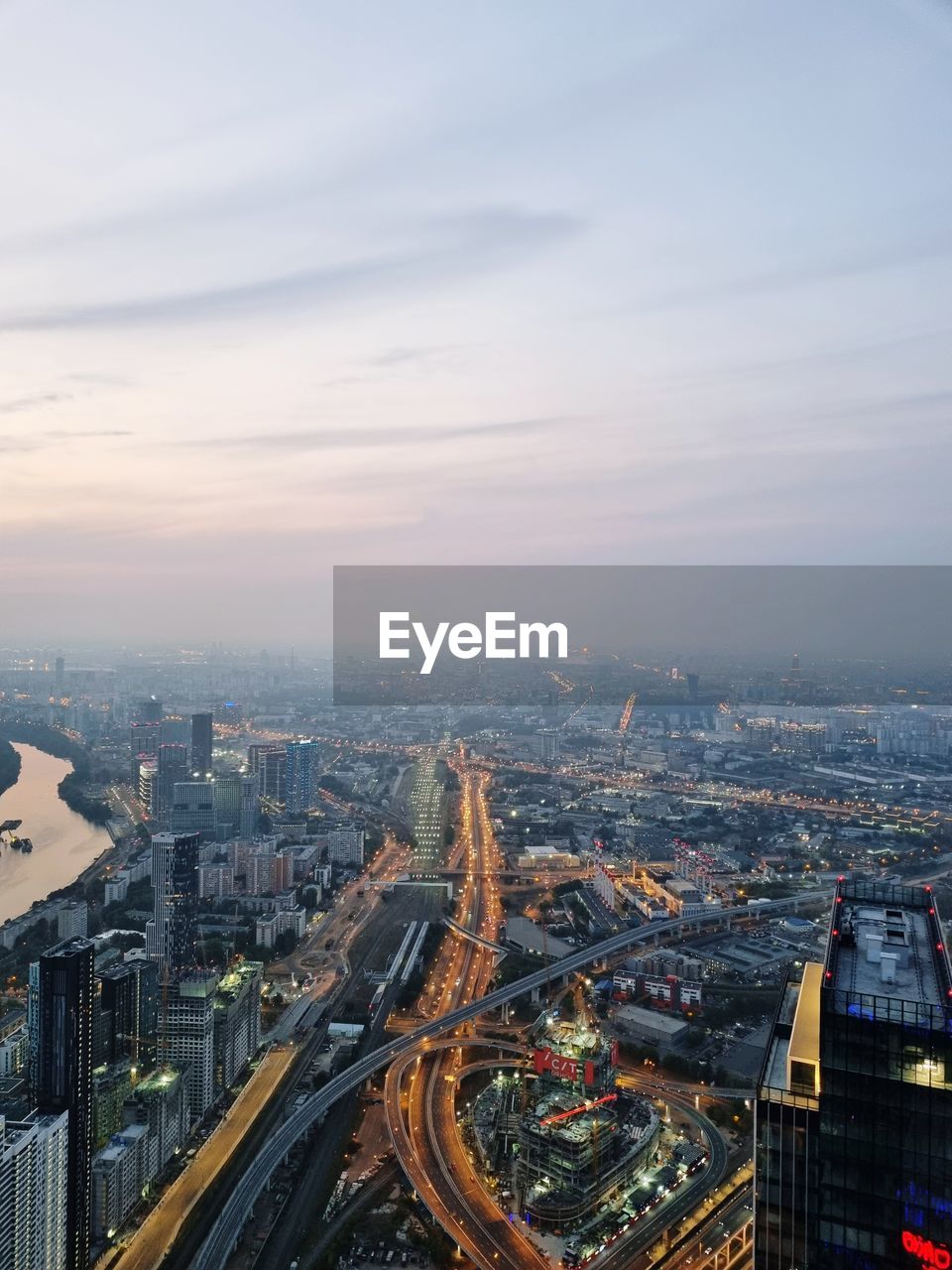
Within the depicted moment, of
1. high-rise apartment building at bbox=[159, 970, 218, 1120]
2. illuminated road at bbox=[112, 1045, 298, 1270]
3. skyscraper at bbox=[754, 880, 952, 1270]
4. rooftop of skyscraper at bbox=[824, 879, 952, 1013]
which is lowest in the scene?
illuminated road at bbox=[112, 1045, 298, 1270]

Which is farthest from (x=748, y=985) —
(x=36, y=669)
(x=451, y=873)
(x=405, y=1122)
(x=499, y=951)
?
(x=36, y=669)

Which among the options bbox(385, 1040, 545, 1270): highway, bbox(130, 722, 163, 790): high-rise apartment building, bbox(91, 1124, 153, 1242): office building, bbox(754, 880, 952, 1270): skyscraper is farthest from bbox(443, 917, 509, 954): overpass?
bbox(130, 722, 163, 790): high-rise apartment building

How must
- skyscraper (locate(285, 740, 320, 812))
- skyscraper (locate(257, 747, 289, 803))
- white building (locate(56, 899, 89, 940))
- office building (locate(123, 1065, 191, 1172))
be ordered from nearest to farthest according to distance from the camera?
office building (locate(123, 1065, 191, 1172)), white building (locate(56, 899, 89, 940)), skyscraper (locate(285, 740, 320, 812)), skyscraper (locate(257, 747, 289, 803))

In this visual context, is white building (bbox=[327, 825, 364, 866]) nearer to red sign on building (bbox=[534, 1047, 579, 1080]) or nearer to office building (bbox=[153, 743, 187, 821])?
office building (bbox=[153, 743, 187, 821])

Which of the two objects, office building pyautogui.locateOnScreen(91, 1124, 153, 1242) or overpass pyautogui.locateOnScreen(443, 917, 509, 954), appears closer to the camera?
office building pyautogui.locateOnScreen(91, 1124, 153, 1242)

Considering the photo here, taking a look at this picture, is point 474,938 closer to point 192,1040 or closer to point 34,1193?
point 192,1040

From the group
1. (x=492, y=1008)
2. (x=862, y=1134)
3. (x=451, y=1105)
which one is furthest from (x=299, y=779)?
(x=862, y=1134)

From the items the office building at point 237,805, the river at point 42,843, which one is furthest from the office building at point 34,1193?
the office building at point 237,805
